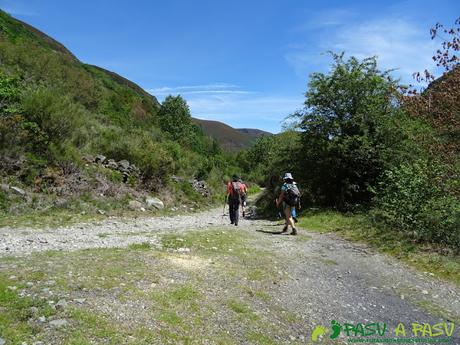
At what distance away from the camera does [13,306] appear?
15.1ft

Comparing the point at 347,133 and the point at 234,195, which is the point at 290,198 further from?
the point at 347,133

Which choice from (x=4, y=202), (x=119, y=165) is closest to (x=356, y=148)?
Answer: (x=119, y=165)

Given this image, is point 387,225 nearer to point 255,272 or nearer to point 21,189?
point 255,272

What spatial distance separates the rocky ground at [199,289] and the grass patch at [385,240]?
0.47 meters

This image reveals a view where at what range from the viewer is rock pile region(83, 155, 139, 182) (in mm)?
18078

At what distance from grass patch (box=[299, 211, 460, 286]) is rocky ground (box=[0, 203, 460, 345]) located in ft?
1.55

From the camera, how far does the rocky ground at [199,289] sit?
462 centimetres

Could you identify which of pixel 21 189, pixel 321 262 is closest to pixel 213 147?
pixel 21 189

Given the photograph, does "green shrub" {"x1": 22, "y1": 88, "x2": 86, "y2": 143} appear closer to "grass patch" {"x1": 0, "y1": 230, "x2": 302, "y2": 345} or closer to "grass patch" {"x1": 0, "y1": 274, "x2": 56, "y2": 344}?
"grass patch" {"x1": 0, "y1": 230, "x2": 302, "y2": 345}

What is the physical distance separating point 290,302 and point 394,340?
1.58 meters

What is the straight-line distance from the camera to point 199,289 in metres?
6.04

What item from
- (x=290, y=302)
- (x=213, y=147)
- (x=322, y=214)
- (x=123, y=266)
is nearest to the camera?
(x=290, y=302)

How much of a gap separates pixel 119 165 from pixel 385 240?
12.7m

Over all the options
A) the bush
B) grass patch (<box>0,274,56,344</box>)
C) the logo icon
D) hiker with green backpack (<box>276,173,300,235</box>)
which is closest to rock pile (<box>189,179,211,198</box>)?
hiker with green backpack (<box>276,173,300,235</box>)
